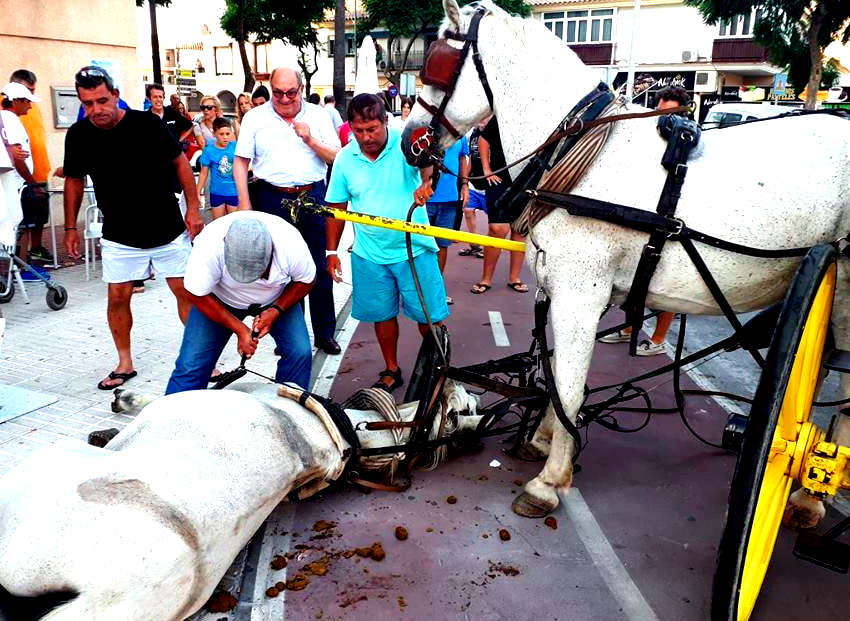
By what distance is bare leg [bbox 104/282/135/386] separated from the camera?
4977mm

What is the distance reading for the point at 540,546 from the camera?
11.1 ft

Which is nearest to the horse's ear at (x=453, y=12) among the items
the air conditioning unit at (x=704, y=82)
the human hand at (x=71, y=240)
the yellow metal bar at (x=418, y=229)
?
the yellow metal bar at (x=418, y=229)

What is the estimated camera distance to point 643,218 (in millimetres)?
3082

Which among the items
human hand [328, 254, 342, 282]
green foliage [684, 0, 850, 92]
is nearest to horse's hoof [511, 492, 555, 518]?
human hand [328, 254, 342, 282]

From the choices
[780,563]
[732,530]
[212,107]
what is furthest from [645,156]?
[212,107]

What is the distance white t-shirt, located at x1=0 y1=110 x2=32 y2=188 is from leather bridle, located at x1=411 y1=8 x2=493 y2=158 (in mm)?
5469

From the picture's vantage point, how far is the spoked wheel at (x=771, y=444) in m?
2.12

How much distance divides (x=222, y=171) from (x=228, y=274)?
179 inches

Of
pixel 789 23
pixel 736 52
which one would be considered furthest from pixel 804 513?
pixel 736 52

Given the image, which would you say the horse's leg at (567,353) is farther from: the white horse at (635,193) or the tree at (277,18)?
the tree at (277,18)

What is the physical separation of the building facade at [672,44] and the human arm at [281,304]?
3905 cm

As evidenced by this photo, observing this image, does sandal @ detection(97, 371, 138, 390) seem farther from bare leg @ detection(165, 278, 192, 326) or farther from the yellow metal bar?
the yellow metal bar

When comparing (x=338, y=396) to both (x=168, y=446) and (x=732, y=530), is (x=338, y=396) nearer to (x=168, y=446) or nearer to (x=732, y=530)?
(x=168, y=446)

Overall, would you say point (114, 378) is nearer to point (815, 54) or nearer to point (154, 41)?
point (815, 54)
